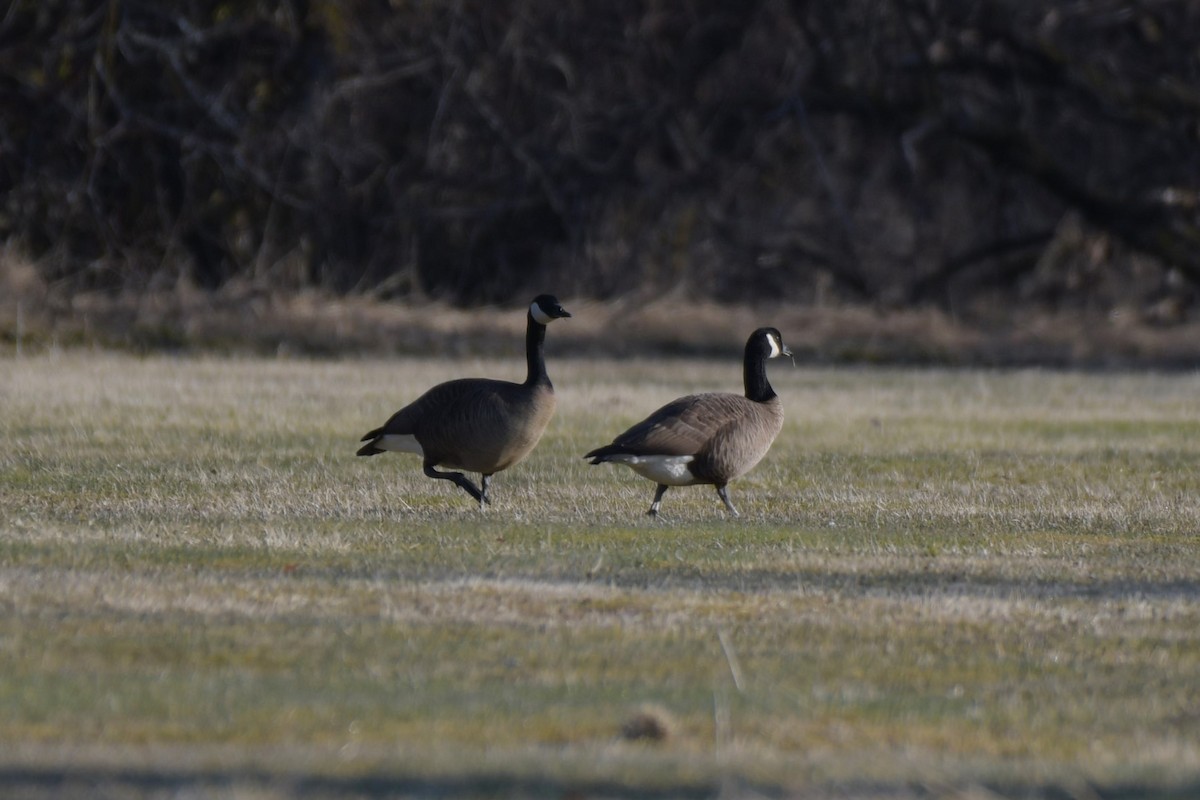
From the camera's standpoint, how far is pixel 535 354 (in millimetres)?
12969

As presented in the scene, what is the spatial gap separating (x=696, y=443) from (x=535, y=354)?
188cm

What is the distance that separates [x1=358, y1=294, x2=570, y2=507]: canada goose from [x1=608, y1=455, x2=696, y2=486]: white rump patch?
0.81 metres

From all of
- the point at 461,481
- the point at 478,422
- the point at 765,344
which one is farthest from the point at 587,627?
the point at 765,344

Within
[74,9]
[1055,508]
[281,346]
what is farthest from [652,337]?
[1055,508]

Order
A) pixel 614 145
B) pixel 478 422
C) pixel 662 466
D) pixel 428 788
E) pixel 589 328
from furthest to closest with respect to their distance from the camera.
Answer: pixel 614 145 < pixel 589 328 < pixel 478 422 < pixel 662 466 < pixel 428 788

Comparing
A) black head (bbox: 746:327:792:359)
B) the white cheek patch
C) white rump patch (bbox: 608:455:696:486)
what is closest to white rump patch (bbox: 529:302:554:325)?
black head (bbox: 746:327:792:359)

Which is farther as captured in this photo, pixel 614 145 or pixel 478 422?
pixel 614 145

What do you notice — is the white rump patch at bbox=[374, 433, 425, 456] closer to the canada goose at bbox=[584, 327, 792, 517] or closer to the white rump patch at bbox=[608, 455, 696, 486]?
the canada goose at bbox=[584, 327, 792, 517]

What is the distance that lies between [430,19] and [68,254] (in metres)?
8.05

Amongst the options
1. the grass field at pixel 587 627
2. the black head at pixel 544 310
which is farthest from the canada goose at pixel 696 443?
the black head at pixel 544 310

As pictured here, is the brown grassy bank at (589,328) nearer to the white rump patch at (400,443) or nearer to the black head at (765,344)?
the white rump patch at (400,443)

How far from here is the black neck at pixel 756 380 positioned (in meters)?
13.1

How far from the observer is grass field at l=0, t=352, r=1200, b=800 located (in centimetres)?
559

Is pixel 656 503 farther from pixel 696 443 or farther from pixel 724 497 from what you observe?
pixel 696 443
